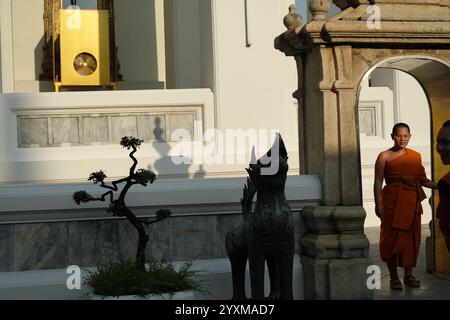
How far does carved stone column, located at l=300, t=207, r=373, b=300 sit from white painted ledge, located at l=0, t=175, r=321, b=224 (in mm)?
278

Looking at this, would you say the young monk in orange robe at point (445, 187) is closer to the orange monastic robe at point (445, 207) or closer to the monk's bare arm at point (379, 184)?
the orange monastic robe at point (445, 207)

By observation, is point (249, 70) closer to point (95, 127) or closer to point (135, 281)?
point (95, 127)

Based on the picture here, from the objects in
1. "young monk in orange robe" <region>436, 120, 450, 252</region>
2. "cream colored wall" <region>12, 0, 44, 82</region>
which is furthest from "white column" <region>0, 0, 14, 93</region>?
"young monk in orange robe" <region>436, 120, 450, 252</region>

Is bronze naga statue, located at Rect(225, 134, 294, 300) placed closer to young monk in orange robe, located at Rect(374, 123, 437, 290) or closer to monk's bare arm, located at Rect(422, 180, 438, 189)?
young monk in orange robe, located at Rect(374, 123, 437, 290)

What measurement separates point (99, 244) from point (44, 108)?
227 inches

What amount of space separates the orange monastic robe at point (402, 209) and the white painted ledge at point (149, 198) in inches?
38.2

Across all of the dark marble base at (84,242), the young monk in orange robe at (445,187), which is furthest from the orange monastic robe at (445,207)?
the dark marble base at (84,242)

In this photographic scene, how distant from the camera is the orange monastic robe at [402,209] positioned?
7609 millimetres

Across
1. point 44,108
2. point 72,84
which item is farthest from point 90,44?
point 44,108

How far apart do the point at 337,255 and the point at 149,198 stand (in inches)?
70.4

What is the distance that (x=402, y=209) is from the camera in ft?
25.0

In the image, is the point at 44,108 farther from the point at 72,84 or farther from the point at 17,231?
the point at 17,231

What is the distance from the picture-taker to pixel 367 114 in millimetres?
13492

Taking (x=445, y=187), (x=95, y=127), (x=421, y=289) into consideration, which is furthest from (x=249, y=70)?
(x=445, y=187)
